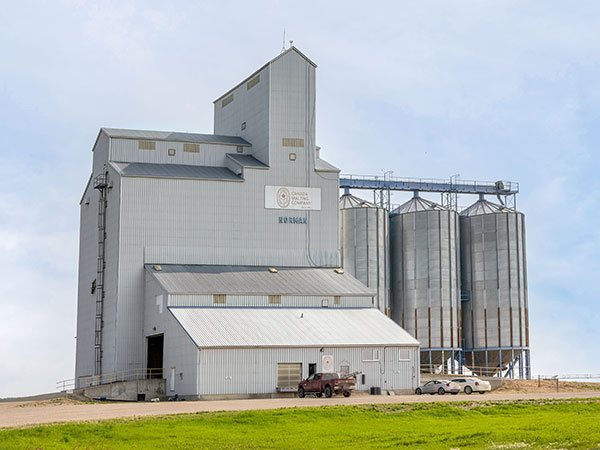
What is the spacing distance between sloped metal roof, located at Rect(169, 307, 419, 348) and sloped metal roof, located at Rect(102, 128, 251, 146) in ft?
58.5

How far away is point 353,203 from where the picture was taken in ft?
279

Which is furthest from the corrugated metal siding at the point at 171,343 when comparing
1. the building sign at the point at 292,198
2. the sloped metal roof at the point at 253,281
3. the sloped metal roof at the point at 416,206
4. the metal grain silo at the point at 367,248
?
the sloped metal roof at the point at 416,206

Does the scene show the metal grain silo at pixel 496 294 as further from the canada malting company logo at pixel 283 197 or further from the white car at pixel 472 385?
the white car at pixel 472 385

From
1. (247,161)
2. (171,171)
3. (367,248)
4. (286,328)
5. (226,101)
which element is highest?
(226,101)

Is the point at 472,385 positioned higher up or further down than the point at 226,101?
further down

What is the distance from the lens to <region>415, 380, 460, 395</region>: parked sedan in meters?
59.5

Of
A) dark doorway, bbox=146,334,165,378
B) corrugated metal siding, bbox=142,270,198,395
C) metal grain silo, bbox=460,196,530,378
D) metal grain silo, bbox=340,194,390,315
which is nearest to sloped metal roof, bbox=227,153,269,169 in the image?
metal grain silo, bbox=340,194,390,315

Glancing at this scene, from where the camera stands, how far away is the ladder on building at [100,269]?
72.0 meters

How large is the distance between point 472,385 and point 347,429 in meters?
27.1

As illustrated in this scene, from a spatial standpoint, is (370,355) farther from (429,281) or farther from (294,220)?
(429,281)

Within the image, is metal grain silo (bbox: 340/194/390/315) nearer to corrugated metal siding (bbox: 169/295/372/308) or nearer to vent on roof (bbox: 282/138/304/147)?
vent on roof (bbox: 282/138/304/147)

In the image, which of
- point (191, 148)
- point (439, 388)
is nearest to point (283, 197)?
point (191, 148)

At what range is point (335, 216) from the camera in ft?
248

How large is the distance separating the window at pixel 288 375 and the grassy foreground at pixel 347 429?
16.0 metres
